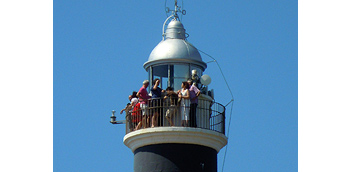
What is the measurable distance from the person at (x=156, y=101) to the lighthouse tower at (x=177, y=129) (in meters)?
0.06

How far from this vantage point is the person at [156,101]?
4250cm

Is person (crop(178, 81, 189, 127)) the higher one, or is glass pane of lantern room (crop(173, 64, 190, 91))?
glass pane of lantern room (crop(173, 64, 190, 91))

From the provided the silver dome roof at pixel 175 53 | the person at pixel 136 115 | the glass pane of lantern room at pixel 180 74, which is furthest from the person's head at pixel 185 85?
the person at pixel 136 115

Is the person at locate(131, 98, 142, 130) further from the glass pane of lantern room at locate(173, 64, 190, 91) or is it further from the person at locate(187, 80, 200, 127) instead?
the person at locate(187, 80, 200, 127)

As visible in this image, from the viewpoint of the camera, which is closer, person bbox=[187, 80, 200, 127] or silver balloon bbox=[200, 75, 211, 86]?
person bbox=[187, 80, 200, 127]

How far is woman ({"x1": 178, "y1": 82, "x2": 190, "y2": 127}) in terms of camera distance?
42.4 meters

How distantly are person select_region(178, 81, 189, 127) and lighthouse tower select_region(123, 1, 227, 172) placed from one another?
0.40 ft

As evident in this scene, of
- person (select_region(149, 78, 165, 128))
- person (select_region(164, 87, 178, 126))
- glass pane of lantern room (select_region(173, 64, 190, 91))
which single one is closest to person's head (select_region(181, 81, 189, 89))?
person (select_region(164, 87, 178, 126))

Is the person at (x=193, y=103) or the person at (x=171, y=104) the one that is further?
the person at (x=193, y=103)

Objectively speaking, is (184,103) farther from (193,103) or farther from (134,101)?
(134,101)

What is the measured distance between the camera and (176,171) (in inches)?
1657

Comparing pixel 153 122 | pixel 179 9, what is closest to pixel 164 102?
pixel 153 122

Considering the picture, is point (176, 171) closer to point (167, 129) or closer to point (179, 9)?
point (167, 129)

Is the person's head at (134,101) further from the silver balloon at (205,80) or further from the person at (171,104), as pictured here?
the silver balloon at (205,80)
